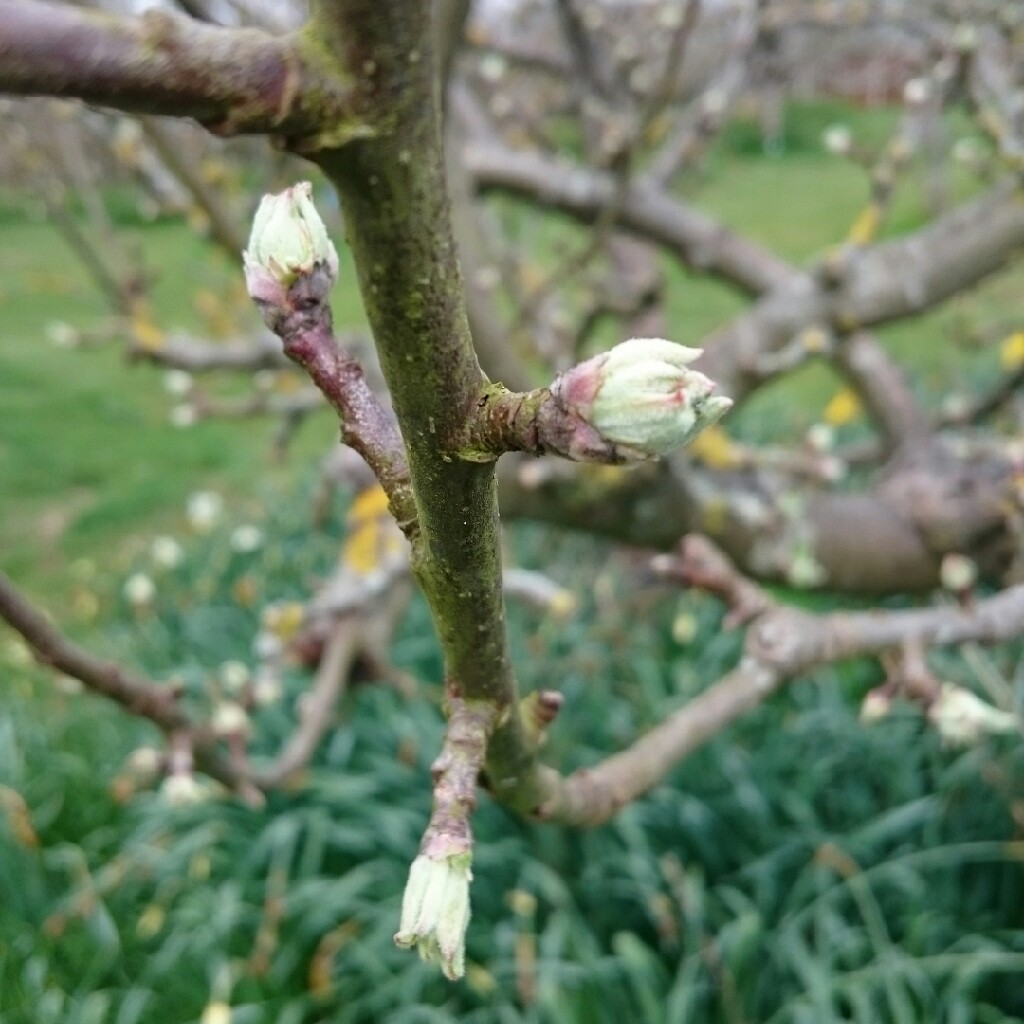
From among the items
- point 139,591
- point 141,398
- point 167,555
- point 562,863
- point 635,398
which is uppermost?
point 141,398

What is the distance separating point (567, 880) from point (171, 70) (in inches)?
81.1

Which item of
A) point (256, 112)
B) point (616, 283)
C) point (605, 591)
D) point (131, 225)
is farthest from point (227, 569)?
point (131, 225)

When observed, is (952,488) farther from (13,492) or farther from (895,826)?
(13,492)

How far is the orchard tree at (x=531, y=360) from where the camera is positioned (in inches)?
11.0

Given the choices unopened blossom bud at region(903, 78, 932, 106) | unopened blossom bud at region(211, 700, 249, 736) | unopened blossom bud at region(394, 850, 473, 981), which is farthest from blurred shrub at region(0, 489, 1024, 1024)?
unopened blossom bud at region(394, 850, 473, 981)

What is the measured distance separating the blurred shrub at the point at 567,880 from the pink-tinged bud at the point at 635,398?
1.46 m

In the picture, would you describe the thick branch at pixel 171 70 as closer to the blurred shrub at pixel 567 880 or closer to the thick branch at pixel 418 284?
the thick branch at pixel 418 284

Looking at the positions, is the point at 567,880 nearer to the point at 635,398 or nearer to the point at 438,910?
the point at 438,910

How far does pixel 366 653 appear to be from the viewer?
1.77m

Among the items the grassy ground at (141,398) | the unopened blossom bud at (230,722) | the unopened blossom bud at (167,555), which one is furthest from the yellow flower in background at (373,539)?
the unopened blossom bud at (167,555)

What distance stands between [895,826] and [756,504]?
0.75 metres

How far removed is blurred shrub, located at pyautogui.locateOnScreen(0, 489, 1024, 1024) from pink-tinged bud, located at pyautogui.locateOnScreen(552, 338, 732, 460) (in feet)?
4.80

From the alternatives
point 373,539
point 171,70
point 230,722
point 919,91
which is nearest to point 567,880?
point 373,539

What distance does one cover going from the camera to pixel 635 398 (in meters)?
0.31
